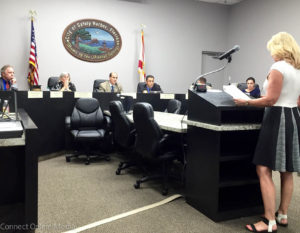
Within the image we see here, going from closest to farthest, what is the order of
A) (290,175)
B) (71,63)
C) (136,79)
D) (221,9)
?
(290,175) < (71,63) < (136,79) < (221,9)

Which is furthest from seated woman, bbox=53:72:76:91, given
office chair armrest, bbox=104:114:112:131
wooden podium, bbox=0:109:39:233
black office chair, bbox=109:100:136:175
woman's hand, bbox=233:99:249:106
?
woman's hand, bbox=233:99:249:106

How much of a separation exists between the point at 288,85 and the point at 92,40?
16.3 ft

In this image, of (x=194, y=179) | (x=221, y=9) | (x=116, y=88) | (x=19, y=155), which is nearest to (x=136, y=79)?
(x=116, y=88)

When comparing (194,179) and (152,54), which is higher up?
(152,54)

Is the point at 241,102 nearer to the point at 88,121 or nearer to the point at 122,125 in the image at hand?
the point at 122,125

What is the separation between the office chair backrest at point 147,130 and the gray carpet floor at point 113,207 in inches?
15.9

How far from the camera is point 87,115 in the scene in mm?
4031

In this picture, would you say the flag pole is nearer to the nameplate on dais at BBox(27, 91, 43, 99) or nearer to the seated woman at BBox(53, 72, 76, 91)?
the seated woman at BBox(53, 72, 76, 91)

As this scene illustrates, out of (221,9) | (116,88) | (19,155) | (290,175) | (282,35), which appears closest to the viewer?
(19,155)

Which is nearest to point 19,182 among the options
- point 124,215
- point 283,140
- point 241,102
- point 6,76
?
point 124,215

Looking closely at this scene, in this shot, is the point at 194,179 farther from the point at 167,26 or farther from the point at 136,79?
the point at 167,26

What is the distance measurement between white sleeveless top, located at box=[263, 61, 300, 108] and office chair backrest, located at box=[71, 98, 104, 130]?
267 centimetres

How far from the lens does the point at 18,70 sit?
5629 mm

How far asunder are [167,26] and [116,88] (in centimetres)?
240
